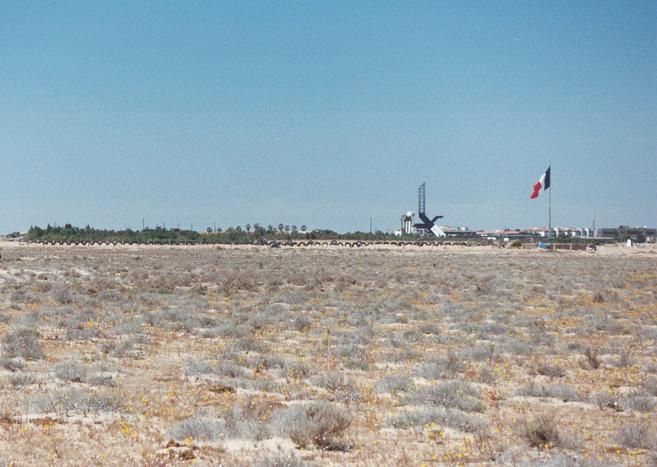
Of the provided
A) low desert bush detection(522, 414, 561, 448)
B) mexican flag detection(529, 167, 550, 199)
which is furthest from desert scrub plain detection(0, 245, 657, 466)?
mexican flag detection(529, 167, 550, 199)

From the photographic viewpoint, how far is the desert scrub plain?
9.23 metres

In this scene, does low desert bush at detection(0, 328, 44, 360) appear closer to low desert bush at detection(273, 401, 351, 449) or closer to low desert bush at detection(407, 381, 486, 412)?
low desert bush at detection(273, 401, 351, 449)

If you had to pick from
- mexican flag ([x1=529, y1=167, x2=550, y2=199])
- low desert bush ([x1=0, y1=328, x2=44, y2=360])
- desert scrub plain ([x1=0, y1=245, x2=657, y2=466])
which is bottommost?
desert scrub plain ([x1=0, y1=245, x2=657, y2=466])

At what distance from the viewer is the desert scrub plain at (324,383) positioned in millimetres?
9227

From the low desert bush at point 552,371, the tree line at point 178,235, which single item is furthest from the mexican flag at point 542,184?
the low desert bush at point 552,371

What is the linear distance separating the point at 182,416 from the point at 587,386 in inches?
271

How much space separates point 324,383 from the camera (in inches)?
506

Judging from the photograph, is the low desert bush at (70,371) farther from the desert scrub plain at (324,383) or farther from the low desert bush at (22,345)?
the low desert bush at (22,345)

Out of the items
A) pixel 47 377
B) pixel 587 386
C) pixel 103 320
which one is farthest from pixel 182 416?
pixel 103 320

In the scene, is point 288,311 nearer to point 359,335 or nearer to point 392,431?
Answer: point 359,335

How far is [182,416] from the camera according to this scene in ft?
35.7

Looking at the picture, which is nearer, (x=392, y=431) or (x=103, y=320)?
(x=392, y=431)

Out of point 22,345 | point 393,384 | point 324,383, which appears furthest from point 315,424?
point 22,345

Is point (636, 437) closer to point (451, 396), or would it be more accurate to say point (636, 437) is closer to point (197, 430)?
point (451, 396)
